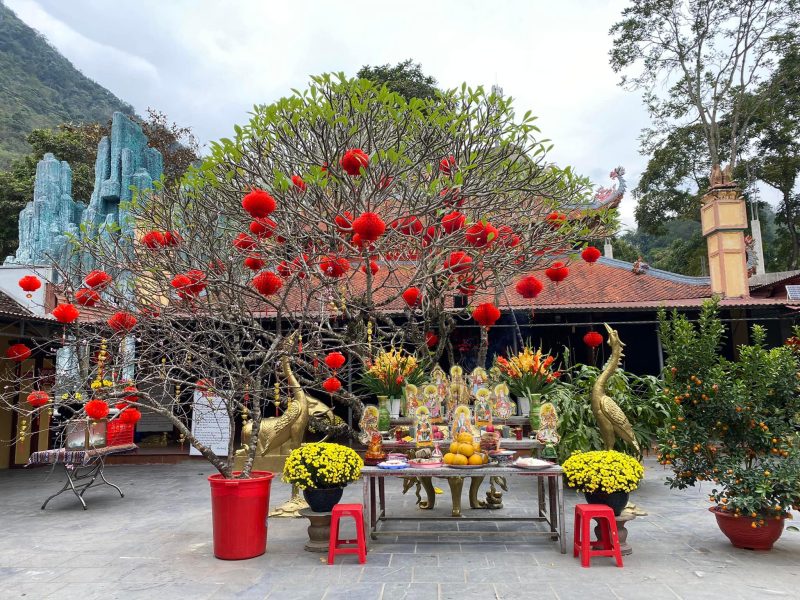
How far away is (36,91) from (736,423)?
2022 inches

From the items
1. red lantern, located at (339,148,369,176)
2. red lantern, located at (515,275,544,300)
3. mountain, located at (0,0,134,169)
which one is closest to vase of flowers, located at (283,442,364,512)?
red lantern, located at (339,148,369,176)

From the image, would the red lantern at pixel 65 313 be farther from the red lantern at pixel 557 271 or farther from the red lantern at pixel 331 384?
the red lantern at pixel 557 271

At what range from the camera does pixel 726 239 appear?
11898 millimetres

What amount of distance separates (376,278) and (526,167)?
6.85 m

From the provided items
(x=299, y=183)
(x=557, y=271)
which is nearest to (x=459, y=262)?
(x=557, y=271)

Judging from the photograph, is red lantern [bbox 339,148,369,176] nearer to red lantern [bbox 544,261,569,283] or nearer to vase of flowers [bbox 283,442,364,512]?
vase of flowers [bbox 283,442,364,512]

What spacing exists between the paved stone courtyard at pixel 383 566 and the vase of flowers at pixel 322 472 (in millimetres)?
495

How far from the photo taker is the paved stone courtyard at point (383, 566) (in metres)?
4.01

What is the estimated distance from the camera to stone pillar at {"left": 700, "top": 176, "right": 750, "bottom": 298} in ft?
38.5

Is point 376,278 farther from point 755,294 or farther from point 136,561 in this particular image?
point 755,294

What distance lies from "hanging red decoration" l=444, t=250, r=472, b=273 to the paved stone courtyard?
2619 millimetres

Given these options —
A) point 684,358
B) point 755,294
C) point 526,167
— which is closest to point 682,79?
point 755,294

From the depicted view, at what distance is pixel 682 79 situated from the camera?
22.1 metres

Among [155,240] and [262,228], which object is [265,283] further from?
[155,240]
